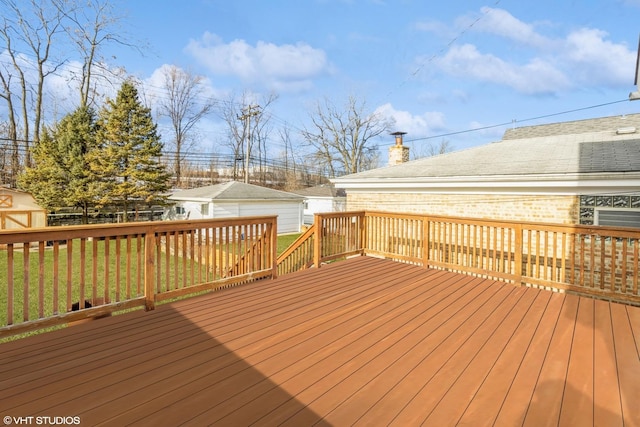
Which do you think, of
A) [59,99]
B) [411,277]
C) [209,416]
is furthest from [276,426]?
[59,99]

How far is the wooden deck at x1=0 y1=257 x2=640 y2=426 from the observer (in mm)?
1805

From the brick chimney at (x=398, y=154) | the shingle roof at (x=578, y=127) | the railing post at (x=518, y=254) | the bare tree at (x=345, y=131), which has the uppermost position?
the bare tree at (x=345, y=131)

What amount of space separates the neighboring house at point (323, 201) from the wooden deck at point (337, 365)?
18041 mm

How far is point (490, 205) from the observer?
7789mm

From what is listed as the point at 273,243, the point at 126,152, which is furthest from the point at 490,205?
the point at 126,152

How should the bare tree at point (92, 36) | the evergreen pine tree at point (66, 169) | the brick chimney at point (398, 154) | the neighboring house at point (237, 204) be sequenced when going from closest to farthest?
the brick chimney at point (398, 154)
the evergreen pine tree at point (66, 169)
the neighboring house at point (237, 204)
the bare tree at point (92, 36)

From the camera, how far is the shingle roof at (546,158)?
22.2 feet

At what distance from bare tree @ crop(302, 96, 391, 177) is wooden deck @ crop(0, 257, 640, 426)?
2404 cm

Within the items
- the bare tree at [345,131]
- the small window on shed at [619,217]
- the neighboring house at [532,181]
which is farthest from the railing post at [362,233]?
the bare tree at [345,131]

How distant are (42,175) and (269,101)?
17.3m

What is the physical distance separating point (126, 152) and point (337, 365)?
1688cm

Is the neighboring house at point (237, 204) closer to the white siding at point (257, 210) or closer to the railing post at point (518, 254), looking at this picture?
the white siding at point (257, 210)

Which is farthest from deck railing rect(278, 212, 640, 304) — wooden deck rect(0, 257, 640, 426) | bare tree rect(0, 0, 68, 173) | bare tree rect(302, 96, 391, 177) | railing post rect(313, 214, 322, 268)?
bare tree rect(302, 96, 391, 177)

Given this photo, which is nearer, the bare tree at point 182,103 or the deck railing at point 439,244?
the deck railing at point 439,244
